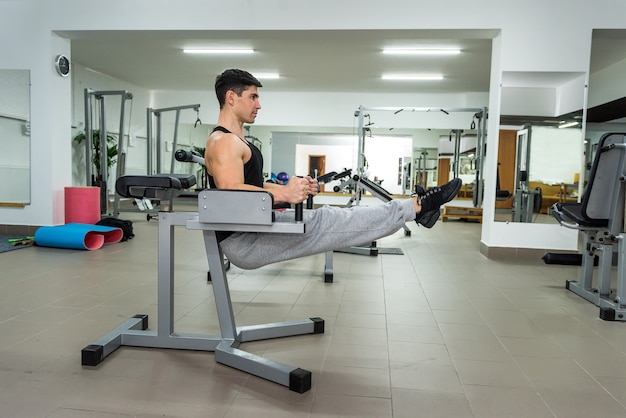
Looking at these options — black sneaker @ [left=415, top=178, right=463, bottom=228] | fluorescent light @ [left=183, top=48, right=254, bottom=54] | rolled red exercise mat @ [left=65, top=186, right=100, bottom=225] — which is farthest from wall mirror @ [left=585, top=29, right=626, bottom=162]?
rolled red exercise mat @ [left=65, top=186, right=100, bottom=225]

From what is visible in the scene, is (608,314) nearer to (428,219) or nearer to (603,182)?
(603,182)

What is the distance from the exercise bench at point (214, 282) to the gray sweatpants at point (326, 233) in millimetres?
107

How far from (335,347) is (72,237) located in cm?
335

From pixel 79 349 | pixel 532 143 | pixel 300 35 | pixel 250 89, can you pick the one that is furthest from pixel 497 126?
Result: pixel 79 349

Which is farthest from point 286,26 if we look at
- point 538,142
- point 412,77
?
point 412,77

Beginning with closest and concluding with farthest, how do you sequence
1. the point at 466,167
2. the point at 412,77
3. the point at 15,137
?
1. the point at 15,137
2. the point at 412,77
3. the point at 466,167

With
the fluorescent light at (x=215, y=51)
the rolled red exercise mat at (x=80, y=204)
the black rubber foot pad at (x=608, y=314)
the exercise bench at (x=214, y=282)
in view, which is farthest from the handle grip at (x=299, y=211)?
the fluorescent light at (x=215, y=51)

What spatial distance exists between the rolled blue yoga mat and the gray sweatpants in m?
3.16

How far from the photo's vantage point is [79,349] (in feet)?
6.68

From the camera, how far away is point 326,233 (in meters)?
1.83

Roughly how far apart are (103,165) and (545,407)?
5922mm

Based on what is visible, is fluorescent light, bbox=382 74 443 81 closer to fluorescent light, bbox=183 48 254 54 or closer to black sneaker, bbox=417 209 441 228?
fluorescent light, bbox=183 48 254 54

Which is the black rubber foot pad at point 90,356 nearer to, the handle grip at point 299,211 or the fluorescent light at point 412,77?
the handle grip at point 299,211

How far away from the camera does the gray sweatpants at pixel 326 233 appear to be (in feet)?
5.91
